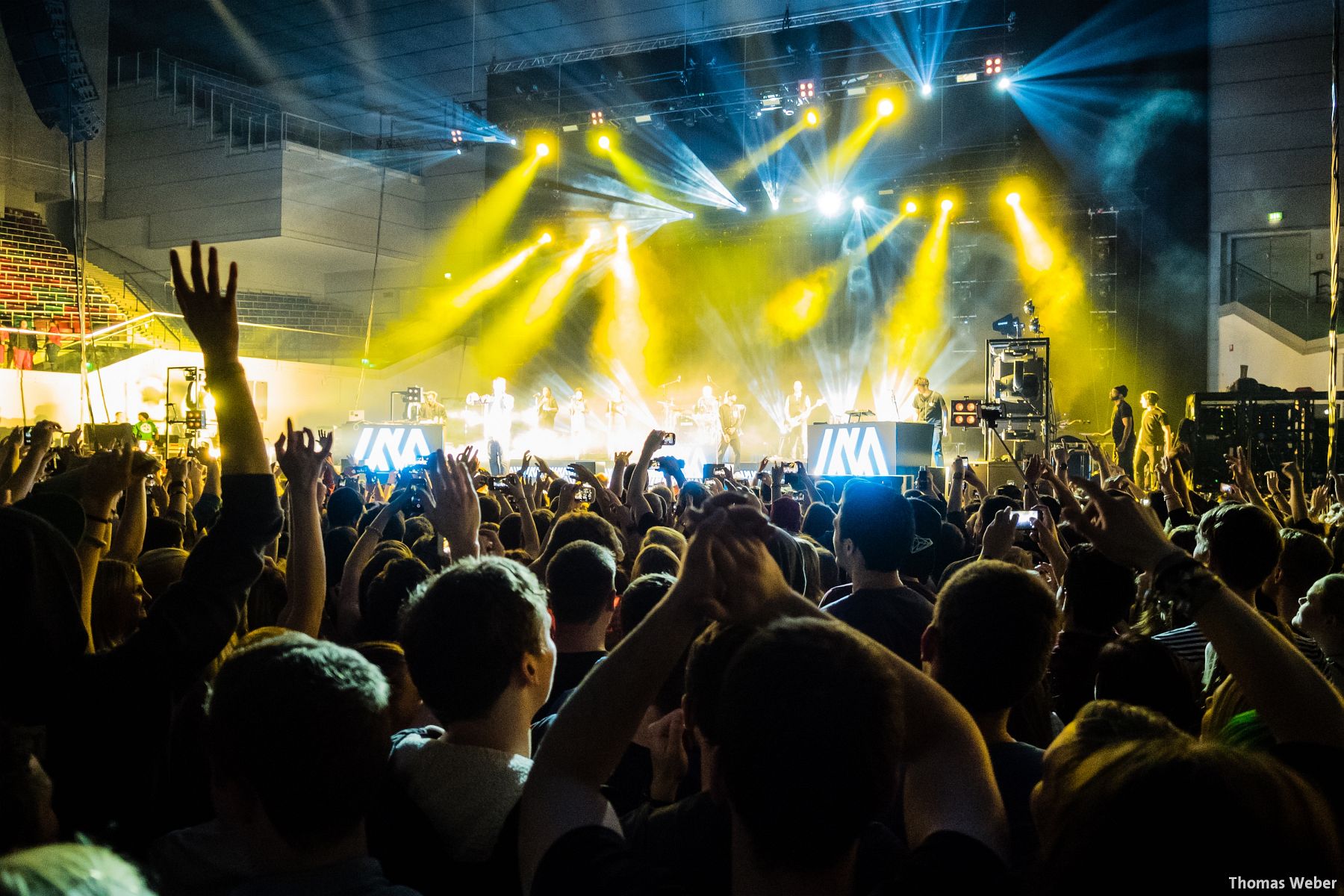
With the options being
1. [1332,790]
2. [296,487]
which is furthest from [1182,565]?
[296,487]

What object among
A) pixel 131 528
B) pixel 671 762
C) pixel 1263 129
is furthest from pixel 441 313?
pixel 671 762

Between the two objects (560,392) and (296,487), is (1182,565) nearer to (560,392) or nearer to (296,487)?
(296,487)

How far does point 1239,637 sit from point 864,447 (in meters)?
6.85

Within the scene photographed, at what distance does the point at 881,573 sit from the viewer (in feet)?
9.60

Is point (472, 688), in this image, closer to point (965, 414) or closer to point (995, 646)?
point (995, 646)

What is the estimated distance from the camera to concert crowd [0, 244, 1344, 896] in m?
0.95

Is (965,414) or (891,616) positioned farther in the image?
(965,414)

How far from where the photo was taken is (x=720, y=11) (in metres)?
20.2

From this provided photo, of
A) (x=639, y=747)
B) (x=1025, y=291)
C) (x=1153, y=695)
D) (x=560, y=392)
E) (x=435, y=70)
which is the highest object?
(x=435, y=70)

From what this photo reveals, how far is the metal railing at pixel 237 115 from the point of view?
69.8ft

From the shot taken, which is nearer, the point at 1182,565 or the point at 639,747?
the point at 1182,565

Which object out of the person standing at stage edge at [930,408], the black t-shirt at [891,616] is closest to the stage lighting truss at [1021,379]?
the person standing at stage edge at [930,408]

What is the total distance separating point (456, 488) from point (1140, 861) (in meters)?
2.16

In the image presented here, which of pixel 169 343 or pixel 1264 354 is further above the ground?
pixel 169 343
